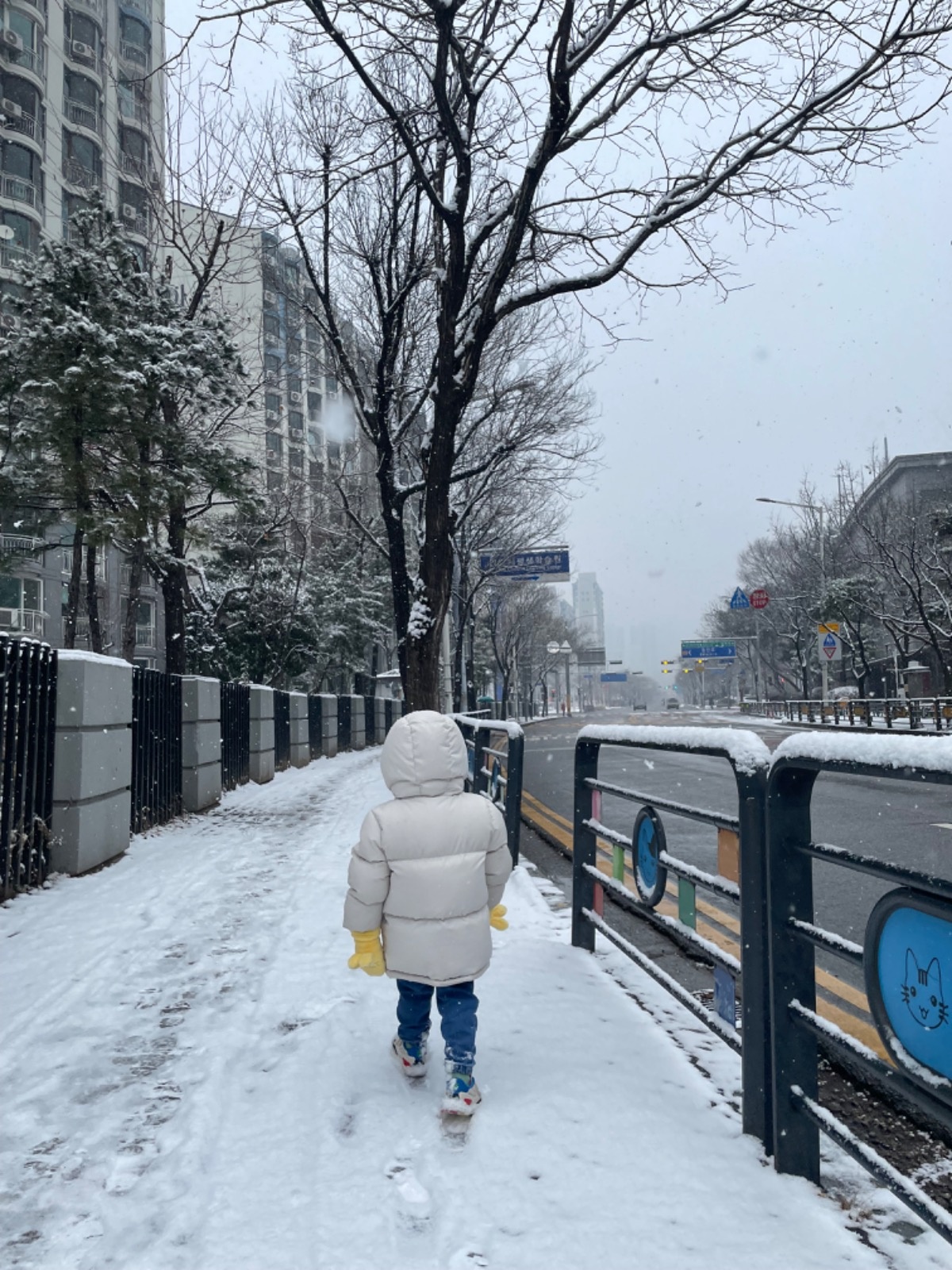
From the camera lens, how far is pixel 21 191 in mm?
39094

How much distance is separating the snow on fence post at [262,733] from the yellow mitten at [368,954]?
11.7m

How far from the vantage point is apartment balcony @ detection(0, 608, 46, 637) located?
36188mm

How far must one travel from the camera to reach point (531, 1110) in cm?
292

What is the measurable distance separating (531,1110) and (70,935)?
3.45 meters

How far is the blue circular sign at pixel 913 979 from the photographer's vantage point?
5.61 feet

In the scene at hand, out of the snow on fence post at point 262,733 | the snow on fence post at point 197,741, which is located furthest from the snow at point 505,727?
the snow on fence post at point 262,733

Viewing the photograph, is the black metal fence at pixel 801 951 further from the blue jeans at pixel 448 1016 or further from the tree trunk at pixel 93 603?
the tree trunk at pixel 93 603

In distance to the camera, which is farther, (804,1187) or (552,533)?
(552,533)

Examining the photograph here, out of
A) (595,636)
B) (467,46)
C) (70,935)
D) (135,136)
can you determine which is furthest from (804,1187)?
(595,636)

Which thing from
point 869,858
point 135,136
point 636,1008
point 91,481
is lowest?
point 636,1008

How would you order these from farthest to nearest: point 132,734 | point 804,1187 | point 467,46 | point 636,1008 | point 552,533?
point 552,533 → point 467,46 → point 132,734 → point 636,1008 → point 804,1187

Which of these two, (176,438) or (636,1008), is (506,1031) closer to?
(636,1008)

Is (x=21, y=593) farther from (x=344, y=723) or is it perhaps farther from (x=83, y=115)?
(x=83, y=115)

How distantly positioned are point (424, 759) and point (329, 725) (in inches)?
815
